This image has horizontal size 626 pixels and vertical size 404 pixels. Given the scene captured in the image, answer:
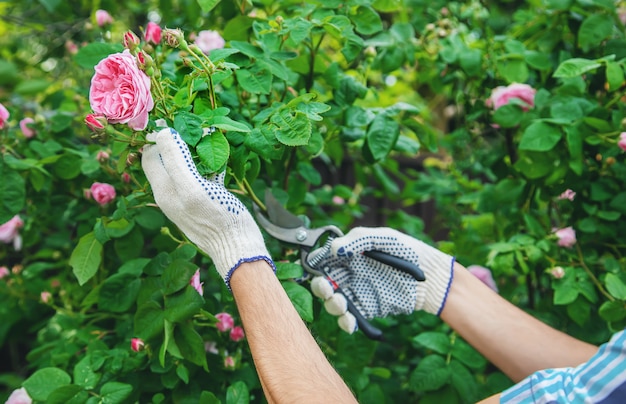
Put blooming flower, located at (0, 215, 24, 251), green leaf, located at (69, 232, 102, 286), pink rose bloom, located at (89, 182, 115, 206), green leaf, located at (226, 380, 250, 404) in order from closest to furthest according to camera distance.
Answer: green leaf, located at (226, 380, 250, 404) < green leaf, located at (69, 232, 102, 286) < pink rose bloom, located at (89, 182, 115, 206) < blooming flower, located at (0, 215, 24, 251)

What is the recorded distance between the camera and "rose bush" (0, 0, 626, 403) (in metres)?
1.41

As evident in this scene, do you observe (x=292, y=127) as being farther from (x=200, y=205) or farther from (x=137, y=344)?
(x=137, y=344)

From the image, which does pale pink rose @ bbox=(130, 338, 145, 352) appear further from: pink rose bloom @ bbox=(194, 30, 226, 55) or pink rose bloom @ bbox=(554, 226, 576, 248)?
pink rose bloom @ bbox=(554, 226, 576, 248)

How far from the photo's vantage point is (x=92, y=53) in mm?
1673

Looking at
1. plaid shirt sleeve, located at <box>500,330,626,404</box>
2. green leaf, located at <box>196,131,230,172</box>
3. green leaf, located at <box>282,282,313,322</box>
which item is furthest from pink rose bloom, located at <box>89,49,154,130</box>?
plaid shirt sleeve, located at <box>500,330,626,404</box>

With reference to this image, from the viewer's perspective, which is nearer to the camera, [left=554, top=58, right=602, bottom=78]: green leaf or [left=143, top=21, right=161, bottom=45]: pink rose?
[left=143, top=21, right=161, bottom=45]: pink rose

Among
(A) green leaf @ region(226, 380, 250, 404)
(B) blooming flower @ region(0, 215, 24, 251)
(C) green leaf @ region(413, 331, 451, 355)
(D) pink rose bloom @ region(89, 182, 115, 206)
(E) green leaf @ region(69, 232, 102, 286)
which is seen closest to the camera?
(A) green leaf @ region(226, 380, 250, 404)

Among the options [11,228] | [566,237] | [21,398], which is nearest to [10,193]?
[11,228]

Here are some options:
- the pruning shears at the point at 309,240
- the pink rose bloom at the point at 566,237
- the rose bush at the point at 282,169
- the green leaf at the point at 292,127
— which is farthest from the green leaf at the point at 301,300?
the pink rose bloom at the point at 566,237

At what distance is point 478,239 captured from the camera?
2.60m

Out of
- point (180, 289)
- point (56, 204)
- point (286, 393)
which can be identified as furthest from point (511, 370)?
point (56, 204)

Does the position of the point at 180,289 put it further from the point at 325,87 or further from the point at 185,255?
the point at 325,87

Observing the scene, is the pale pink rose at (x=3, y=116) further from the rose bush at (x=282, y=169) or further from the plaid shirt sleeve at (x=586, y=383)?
the plaid shirt sleeve at (x=586, y=383)

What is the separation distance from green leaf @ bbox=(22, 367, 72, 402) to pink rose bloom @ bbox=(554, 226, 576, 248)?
1.45m
